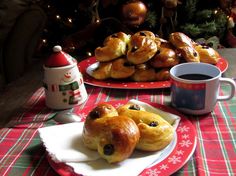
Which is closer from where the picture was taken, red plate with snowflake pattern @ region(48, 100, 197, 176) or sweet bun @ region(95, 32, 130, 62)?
red plate with snowflake pattern @ region(48, 100, 197, 176)

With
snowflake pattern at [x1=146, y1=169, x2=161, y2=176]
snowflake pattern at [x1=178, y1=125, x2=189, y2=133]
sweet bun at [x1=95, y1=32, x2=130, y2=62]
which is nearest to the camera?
snowflake pattern at [x1=146, y1=169, x2=161, y2=176]

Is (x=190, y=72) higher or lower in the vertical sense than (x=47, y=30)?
higher

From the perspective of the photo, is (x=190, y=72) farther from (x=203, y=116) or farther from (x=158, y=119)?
(x=158, y=119)

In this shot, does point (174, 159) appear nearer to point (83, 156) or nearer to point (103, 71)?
point (83, 156)

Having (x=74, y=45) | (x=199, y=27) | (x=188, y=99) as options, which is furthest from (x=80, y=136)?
(x=199, y=27)

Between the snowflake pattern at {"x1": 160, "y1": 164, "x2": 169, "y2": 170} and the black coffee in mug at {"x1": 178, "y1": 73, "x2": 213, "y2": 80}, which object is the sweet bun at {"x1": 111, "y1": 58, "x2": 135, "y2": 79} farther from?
the snowflake pattern at {"x1": 160, "y1": 164, "x2": 169, "y2": 170}

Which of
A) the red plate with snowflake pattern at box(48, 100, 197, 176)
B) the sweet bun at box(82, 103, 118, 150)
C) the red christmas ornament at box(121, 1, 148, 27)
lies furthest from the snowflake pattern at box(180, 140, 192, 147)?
the red christmas ornament at box(121, 1, 148, 27)

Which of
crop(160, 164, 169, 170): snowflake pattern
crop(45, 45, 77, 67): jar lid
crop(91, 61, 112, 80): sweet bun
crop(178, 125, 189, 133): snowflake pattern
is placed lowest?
crop(91, 61, 112, 80): sweet bun

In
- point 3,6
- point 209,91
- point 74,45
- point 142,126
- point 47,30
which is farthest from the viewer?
point 3,6
